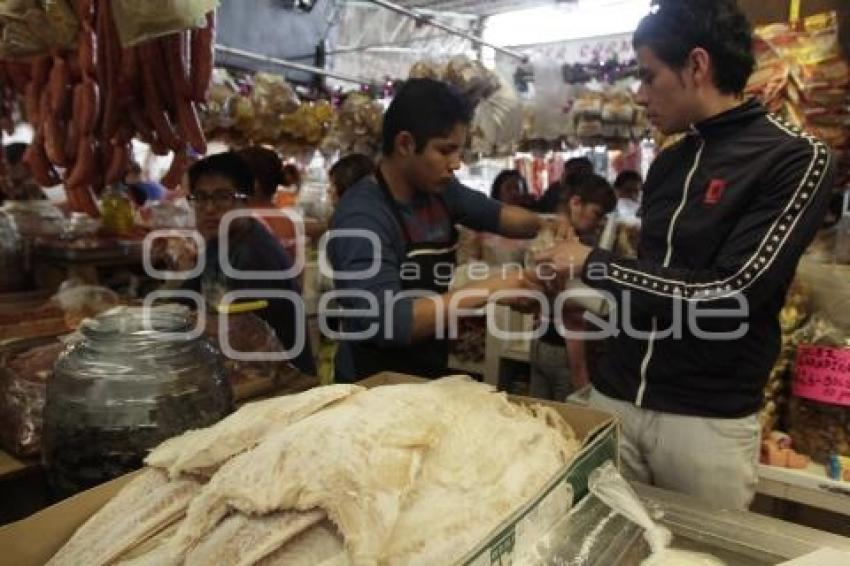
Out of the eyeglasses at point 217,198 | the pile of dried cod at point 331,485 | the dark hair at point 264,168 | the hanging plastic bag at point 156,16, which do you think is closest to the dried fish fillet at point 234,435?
the pile of dried cod at point 331,485

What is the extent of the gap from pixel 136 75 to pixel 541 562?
68.2 inches

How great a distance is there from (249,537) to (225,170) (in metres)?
2.21

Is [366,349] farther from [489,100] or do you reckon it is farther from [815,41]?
[489,100]

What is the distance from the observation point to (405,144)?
1.78m

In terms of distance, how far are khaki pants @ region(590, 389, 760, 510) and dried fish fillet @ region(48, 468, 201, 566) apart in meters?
1.09

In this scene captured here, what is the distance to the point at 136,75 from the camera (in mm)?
1846

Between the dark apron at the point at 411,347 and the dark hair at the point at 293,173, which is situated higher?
the dark hair at the point at 293,173

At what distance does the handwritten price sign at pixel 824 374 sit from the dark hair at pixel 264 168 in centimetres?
277

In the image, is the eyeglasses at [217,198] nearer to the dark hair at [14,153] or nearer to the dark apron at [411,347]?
the dark apron at [411,347]

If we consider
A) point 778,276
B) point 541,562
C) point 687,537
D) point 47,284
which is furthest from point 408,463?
point 47,284

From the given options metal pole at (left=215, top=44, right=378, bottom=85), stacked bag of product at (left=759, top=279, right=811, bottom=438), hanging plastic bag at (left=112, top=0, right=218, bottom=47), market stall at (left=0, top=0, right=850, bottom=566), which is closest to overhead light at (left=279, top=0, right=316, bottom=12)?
market stall at (left=0, top=0, right=850, bottom=566)

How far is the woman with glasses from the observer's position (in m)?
2.56

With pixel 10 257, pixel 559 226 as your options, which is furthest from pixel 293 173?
pixel 559 226

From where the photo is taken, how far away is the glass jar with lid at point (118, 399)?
1.09 metres
